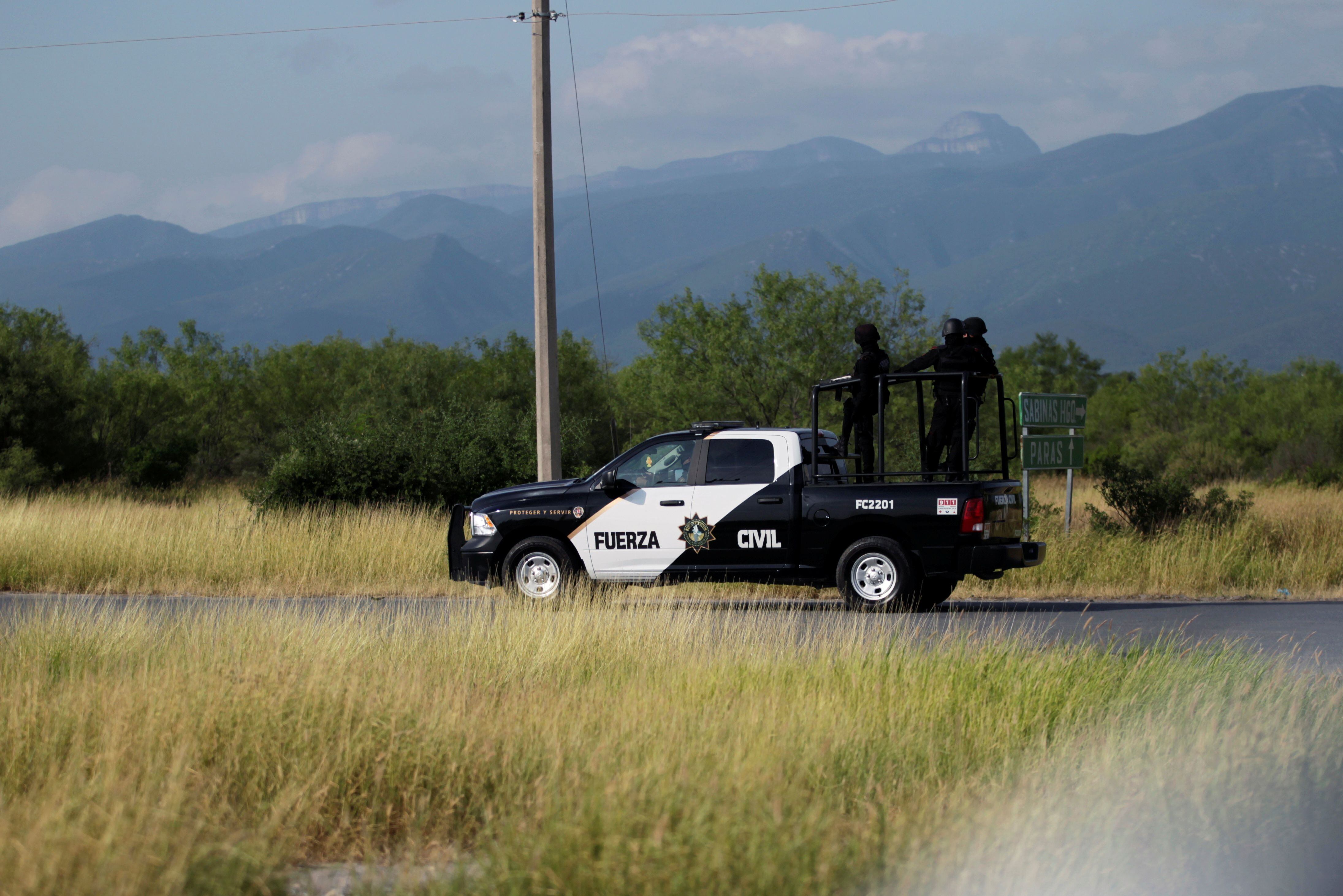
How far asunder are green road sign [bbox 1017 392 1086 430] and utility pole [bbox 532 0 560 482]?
5.85 metres

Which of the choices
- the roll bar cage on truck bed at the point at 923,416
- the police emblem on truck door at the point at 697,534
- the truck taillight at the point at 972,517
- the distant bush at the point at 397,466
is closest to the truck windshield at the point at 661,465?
the police emblem on truck door at the point at 697,534

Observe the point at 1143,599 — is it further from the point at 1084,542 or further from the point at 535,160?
the point at 535,160

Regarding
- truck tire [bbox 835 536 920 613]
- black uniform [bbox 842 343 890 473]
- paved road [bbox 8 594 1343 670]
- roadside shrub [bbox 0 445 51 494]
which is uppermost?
black uniform [bbox 842 343 890 473]

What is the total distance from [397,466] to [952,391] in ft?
34.9

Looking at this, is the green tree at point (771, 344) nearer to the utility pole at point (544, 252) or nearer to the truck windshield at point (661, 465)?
the utility pole at point (544, 252)

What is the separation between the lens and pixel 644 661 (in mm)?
7285

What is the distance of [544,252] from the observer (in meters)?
15.7

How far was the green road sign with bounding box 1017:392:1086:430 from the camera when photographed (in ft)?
52.1

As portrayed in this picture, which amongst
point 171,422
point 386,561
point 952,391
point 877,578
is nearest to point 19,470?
point 171,422

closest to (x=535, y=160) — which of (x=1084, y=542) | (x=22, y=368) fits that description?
(x=1084, y=542)

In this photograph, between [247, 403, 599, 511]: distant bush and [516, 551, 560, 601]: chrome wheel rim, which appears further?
[247, 403, 599, 511]: distant bush

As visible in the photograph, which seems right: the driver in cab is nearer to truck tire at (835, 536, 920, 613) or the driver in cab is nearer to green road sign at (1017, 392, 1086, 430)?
truck tire at (835, 536, 920, 613)

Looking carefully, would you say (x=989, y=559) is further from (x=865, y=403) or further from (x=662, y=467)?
(x=662, y=467)

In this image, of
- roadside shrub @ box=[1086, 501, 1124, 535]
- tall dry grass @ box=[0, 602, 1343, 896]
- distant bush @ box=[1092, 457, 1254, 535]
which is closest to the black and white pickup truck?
tall dry grass @ box=[0, 602, 1343, 896]
